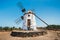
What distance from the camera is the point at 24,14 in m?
26.9

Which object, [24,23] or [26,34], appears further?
[24,23]

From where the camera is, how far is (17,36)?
69.0 feet

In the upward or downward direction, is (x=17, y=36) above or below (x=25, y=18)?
below

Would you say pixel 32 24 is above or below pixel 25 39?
above

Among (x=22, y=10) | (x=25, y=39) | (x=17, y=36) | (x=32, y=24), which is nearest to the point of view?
(x=25, y=39)

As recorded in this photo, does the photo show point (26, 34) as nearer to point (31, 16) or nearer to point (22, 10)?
point (31, 16)

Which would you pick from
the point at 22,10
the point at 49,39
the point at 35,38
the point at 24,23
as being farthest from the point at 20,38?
the point at 22,10

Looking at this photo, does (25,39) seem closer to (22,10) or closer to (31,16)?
(31,16)

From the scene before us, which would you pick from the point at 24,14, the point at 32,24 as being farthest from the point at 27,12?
the point at 32,24

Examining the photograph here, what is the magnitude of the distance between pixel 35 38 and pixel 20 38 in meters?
2.24

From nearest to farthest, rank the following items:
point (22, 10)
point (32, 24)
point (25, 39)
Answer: point (25, 39), point (32, 24), point (22, 10)

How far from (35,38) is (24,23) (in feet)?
23.0

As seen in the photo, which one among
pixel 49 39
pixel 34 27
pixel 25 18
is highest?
pixel 25 18

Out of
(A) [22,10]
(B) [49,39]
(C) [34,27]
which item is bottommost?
(B) [49,39]
